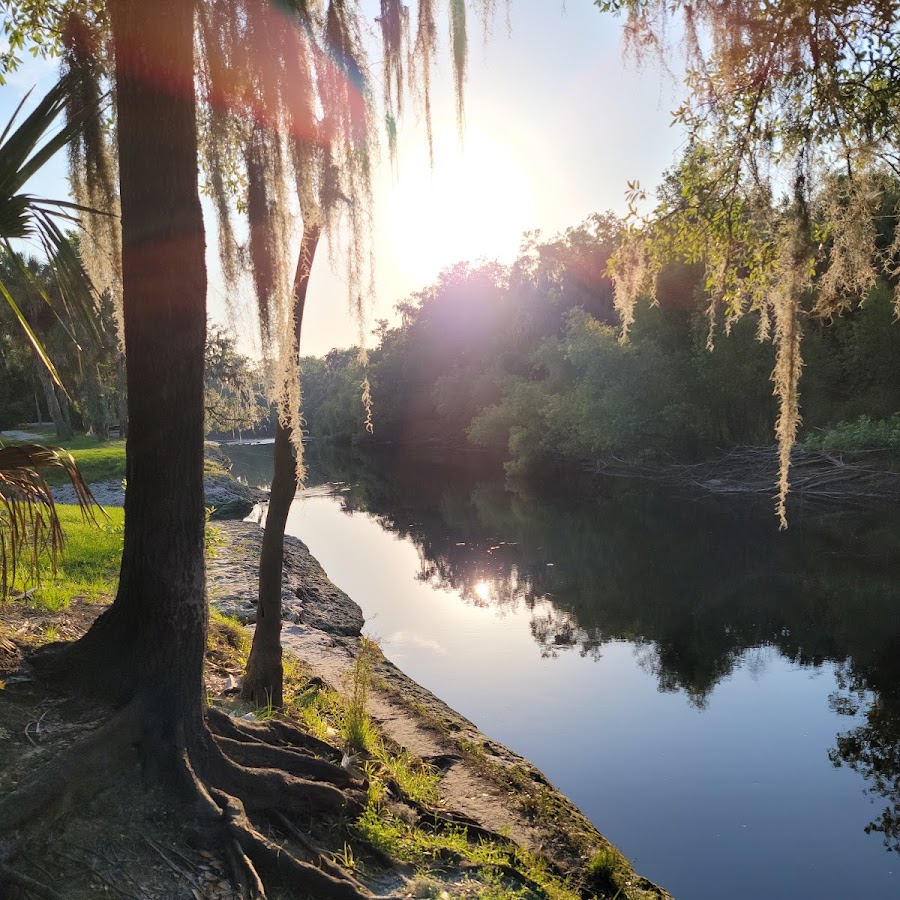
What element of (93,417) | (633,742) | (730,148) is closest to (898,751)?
(633,742)

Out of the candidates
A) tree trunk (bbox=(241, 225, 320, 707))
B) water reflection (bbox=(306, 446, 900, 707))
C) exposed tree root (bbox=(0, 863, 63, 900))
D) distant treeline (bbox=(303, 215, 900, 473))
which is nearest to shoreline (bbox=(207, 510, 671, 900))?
tree trunk (bbox=(241, 225, 320, 707))

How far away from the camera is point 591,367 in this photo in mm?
32656

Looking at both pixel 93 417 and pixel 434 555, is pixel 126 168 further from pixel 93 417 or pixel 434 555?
pixel 93 417

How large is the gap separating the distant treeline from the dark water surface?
5375 millimetres

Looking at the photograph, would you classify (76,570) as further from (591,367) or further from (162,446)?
(591,367)

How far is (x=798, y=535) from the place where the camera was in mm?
18797

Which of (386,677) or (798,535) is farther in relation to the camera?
(798,535)

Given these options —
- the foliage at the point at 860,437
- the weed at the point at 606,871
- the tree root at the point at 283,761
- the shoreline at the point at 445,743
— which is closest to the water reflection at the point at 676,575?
the foliage at the point at 860,437

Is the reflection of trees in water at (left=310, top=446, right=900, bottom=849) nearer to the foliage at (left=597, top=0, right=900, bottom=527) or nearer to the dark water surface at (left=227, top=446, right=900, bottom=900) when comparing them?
the dark water surface at (left=227, top=446, right=900, bottom=900)

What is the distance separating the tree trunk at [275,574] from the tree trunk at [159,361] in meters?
1.89

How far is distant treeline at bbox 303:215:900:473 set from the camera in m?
26.1

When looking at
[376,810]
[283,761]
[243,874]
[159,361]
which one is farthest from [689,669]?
[159,361]

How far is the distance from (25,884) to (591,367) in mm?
31461

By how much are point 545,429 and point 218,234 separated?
110 ft
